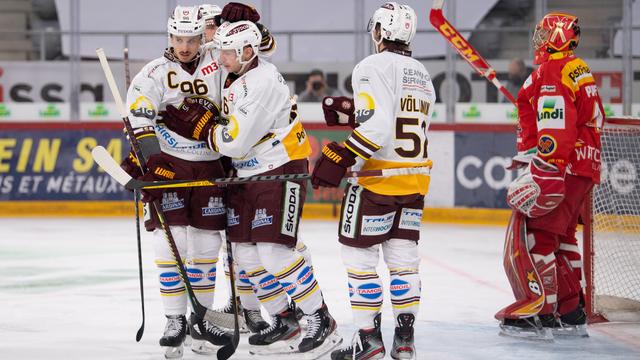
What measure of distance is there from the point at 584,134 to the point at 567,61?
35 cm

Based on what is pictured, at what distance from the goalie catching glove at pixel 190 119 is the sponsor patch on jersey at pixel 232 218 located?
34cm

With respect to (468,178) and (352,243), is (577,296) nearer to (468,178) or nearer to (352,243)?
(352,243)

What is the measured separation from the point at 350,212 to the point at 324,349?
24.8 inches

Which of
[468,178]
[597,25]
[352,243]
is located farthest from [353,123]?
[597,25]

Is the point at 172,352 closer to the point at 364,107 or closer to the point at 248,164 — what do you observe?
the point at 248,164

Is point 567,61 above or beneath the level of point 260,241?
above

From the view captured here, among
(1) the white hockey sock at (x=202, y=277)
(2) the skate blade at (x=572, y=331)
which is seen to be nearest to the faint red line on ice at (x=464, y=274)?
(2) the skate blade at (x=572, y=331)

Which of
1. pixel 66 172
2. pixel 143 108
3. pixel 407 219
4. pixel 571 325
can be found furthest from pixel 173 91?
pixel 66 172

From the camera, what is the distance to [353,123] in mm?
4645

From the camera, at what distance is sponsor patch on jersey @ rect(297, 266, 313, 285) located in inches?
181

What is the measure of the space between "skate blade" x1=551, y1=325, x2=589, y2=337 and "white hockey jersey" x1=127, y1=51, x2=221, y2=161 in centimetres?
186

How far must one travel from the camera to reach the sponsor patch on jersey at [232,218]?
182 inches

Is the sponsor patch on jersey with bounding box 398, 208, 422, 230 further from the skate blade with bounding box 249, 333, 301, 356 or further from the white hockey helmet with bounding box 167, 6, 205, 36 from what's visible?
the white hockey helmet with bounding box 167, 6, 205, 36

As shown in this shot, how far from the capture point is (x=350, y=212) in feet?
14.6
